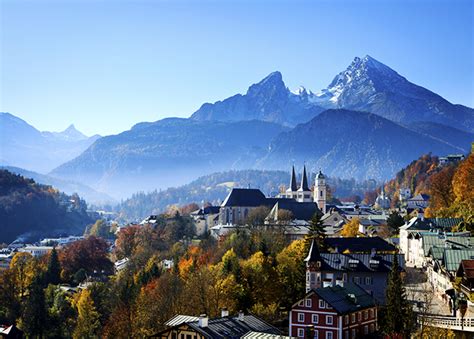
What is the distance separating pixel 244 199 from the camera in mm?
149625

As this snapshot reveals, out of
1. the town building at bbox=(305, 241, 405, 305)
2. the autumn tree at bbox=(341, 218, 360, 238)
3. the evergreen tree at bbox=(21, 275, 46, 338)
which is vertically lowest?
the evergreen tree at bbox=(21, 275, 46, 338)

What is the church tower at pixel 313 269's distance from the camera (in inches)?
2675

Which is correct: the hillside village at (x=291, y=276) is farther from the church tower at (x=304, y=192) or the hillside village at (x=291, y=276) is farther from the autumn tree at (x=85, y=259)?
the church tower at (x=304, y=192)

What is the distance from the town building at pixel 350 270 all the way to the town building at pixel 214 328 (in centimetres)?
1033

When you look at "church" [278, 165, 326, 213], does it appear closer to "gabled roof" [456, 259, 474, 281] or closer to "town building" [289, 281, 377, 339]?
"town building" [289, 281, 377, 339]

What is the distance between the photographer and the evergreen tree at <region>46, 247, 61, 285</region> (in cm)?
10988

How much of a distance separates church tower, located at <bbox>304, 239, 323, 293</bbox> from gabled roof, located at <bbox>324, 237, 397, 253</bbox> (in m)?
9.30

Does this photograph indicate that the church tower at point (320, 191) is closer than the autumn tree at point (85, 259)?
No

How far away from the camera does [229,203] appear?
148 metres

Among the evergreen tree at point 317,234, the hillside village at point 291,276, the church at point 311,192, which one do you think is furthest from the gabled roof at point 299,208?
the evergreen tree at point 317,234

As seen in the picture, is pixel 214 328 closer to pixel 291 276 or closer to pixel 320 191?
pixel 291 276

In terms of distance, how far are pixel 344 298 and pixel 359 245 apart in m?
22.3

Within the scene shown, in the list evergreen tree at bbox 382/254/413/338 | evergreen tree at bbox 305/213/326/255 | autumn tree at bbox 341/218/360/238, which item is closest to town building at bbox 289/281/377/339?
evergreen tree at bbox 382/254/413/338

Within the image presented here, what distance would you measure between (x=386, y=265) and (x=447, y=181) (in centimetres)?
4052
